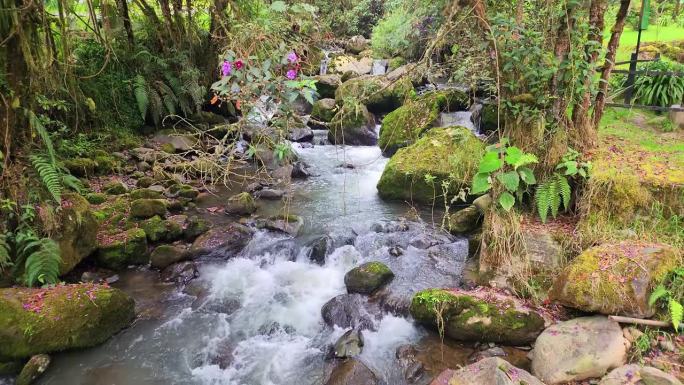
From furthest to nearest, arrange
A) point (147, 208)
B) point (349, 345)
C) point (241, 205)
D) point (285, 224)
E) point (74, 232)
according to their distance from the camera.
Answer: point (241, 205) < point (285, 224) < point (147, 208) < point (74, 232) < point (349, 345)

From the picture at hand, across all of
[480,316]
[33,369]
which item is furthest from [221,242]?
[480,316]

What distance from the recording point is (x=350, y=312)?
5.44 m

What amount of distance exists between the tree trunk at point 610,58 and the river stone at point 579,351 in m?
2.75

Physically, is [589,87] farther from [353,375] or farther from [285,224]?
[285,224]

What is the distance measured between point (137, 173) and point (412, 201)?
5556 millimetres

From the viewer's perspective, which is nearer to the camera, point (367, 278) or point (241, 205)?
point (367, 278)

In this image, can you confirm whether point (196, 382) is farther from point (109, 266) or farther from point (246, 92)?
point (246, 92)

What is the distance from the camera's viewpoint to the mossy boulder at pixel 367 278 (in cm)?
582

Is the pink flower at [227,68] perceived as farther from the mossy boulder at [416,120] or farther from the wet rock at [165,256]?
the mossy boulder at [416,120]

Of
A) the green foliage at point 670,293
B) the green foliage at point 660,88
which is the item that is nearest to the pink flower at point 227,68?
the green foliage at point 670,293

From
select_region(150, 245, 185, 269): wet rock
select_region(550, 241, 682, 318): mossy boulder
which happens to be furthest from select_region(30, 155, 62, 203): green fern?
select_region(550, 241, 682, 318): mossy boulder

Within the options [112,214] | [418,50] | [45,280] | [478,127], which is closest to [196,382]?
[45,280]

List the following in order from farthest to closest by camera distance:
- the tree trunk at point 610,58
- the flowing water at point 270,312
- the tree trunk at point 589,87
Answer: the tree trunk at point 610,58
the tree trunk at point 589,87
the flowing water at point 270,312

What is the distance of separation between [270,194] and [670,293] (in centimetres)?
673
